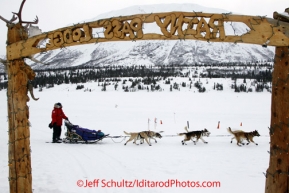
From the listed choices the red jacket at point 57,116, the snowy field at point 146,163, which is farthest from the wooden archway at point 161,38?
the red jacket at point 57,116

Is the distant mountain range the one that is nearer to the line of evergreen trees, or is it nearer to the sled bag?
the line of evergreen trees

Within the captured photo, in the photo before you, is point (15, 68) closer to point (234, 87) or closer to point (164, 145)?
point (164, 145)

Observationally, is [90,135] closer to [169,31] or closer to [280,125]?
[169,31]

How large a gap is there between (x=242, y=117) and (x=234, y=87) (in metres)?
13.4

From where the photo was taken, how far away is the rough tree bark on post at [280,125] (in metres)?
2.69

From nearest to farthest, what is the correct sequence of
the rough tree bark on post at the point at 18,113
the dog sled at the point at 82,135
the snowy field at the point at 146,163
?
the rough tree bark on post at the point at 18,113
the snowy field at the point at 146,163
the dog sled at the point at 82,135

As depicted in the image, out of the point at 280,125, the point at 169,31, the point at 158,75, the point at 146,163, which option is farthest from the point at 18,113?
the point at 158,75

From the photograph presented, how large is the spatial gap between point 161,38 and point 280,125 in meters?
1.60

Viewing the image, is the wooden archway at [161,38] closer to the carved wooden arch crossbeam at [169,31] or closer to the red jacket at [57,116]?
the carved wooden arch crossbeam at [169,31]

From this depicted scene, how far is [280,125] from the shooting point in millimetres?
2748

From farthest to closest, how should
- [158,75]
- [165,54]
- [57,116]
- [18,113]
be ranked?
[165,54], [158,75], [57,116], [18,113]

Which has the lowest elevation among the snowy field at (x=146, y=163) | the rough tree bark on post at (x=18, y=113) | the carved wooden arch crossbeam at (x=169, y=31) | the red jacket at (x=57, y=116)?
the snowy field at (x=146, y=163)

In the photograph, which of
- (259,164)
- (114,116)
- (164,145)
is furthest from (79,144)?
(114,116)

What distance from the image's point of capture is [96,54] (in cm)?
12950
